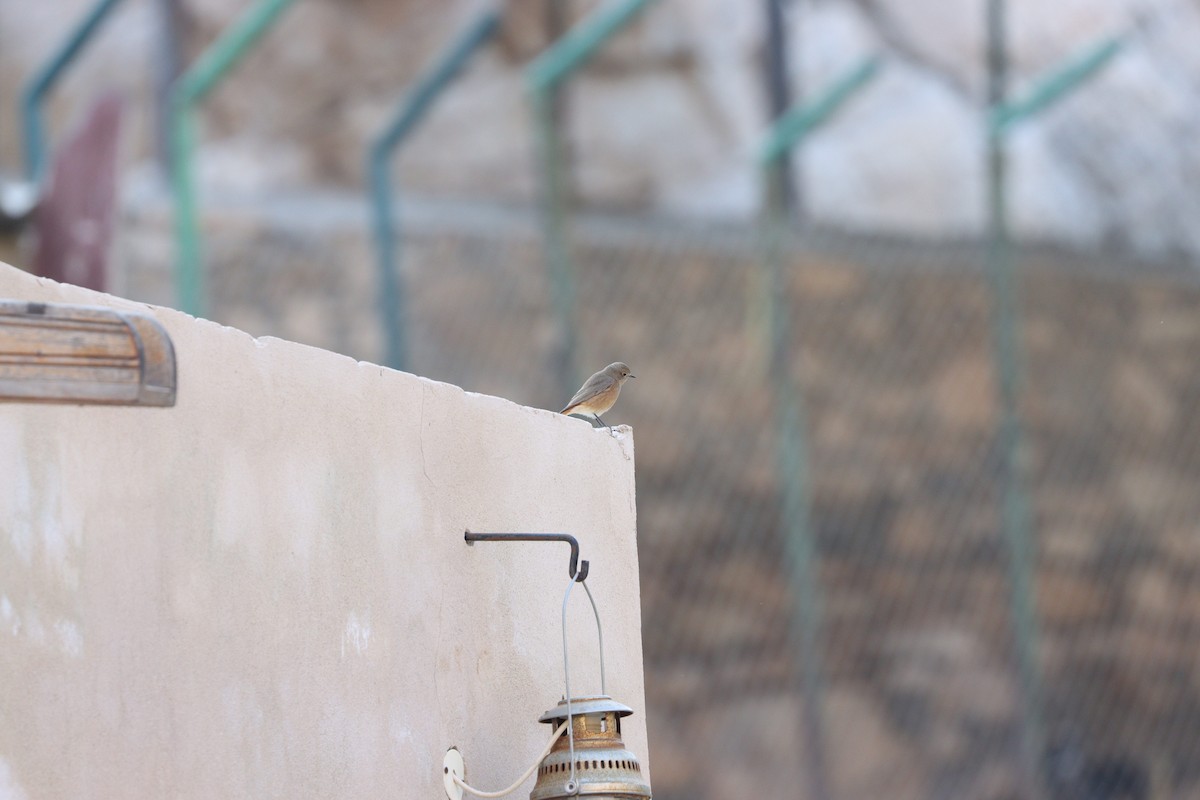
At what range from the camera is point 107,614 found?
256 centimetres

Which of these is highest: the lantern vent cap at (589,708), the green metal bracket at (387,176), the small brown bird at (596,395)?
the green metal bracket at (387,176)

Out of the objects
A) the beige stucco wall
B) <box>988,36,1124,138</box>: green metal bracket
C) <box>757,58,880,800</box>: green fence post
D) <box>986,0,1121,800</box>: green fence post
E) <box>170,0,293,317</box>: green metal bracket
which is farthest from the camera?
<box>986,0,1121,800</box>: green fence post

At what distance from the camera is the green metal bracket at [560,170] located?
692 cm

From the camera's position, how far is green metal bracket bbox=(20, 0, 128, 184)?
256 inches

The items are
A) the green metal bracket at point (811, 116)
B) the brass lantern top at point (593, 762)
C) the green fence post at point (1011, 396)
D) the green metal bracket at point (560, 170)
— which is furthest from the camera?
the green fence post at point (1011, 396)

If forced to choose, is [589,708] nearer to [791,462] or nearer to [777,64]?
[791,462]

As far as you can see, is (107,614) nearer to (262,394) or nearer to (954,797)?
(262,394)

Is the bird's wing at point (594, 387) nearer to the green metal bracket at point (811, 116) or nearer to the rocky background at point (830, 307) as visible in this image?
the rocky background at point (830, 307)

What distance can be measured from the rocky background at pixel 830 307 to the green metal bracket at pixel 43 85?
47cm

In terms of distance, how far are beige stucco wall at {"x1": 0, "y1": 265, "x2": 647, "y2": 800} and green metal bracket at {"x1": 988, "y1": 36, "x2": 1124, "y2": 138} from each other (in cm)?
434

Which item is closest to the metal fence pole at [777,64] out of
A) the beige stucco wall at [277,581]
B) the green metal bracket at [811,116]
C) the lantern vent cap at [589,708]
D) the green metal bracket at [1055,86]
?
the green metal bracket at [811,116]

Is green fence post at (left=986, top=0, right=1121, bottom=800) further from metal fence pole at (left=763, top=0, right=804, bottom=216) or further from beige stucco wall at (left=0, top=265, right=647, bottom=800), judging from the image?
beige stucco wall at (left=0, top=265, right=647, bottom=800)

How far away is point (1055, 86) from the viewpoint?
25.0 feet

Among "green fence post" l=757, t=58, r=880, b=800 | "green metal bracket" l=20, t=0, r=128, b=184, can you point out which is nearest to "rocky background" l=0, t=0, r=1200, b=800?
"green fence post" l=757, t=58, r=880, b=800
